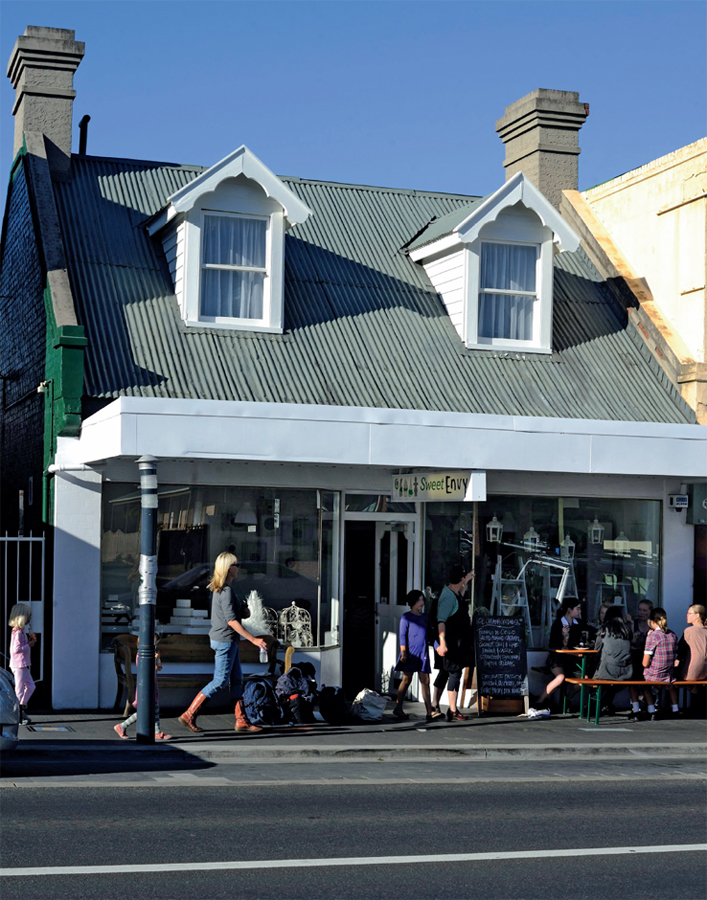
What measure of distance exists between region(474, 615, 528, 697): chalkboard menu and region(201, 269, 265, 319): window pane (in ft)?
17.5

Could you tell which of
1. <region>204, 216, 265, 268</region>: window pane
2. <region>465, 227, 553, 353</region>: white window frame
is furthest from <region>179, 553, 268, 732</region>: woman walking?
<region>465, 227, 553, 353</region>: white window frame

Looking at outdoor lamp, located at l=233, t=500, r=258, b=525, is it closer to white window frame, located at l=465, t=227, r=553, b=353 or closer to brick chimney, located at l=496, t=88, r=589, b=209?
white window frame, located at l=465, t=227, r=553, b=353

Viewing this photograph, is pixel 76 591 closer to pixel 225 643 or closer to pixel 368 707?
pixel 225 643

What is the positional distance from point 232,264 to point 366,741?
7.07 m

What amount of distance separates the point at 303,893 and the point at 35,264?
12.1 m

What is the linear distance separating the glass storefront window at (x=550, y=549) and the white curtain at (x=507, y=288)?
284 centimetres

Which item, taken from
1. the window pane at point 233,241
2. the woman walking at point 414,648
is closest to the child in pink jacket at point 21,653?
the woman walking at point 414,648

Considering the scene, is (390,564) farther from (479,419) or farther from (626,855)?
(626,855)

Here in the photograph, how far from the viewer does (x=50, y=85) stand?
1834cm

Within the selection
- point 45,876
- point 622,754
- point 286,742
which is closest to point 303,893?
point 45,876

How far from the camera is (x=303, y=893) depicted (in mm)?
7117

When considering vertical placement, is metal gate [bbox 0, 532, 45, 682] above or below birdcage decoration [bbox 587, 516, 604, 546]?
below

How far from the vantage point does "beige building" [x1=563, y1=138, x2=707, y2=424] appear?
698 inches

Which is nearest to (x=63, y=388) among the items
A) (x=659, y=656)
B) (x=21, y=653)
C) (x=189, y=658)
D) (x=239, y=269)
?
(x=21, y=653)
